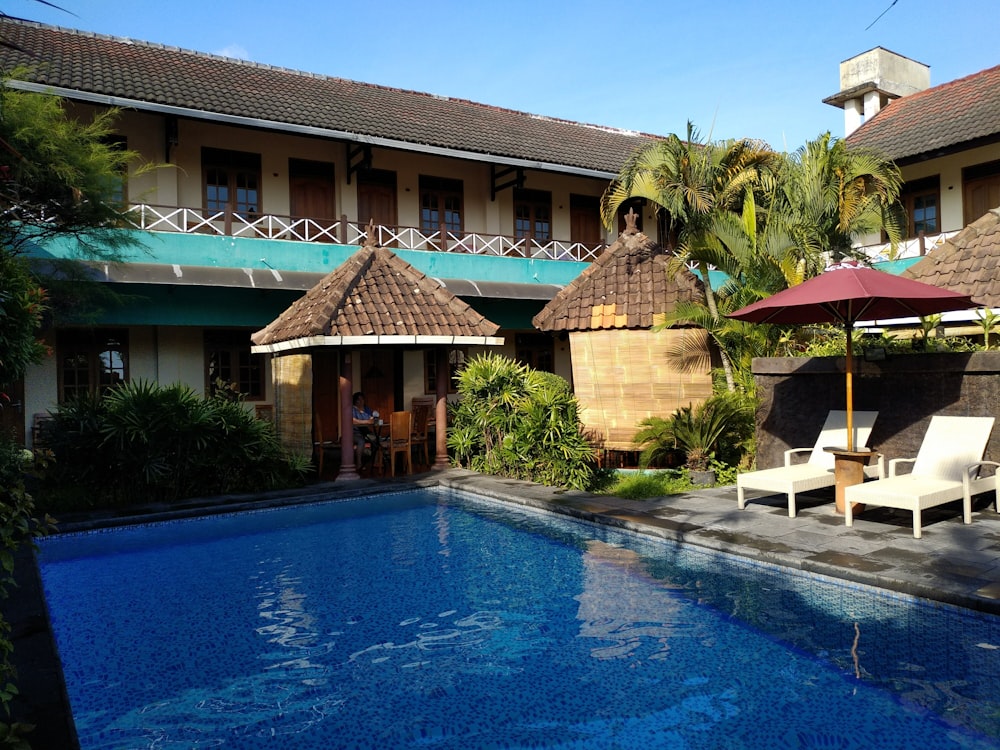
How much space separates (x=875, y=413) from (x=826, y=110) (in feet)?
66.5

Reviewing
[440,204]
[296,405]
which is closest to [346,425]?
[296,405]

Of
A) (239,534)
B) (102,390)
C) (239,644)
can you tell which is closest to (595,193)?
(102,390)

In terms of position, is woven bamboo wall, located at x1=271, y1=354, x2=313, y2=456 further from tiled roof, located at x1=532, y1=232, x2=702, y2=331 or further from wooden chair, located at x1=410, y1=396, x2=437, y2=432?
tiled roof, located at x1=532, y1=232, x2=702, y2=331

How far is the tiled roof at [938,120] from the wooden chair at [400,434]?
43.9 feet

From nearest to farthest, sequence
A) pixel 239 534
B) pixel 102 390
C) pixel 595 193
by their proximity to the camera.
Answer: pixel 239 534
pixel 102 390
pixel 595 193

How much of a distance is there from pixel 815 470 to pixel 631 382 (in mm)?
3408

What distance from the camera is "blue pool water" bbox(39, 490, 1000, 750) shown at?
3842mm

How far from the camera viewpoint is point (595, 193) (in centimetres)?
2083

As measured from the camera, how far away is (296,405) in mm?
11859

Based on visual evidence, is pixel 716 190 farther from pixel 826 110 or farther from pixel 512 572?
pixel 826 110

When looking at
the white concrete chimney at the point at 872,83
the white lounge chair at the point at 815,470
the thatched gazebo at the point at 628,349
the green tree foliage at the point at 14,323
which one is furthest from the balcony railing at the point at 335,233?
the white concrete chimney at the point at 872,83

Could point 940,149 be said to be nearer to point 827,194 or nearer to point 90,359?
point 827,194

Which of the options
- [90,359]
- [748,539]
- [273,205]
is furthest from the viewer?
[273,205]

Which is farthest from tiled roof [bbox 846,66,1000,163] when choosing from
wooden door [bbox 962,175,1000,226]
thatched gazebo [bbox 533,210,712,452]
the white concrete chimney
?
thatched gazebo [bbox 533,210,712,452]
